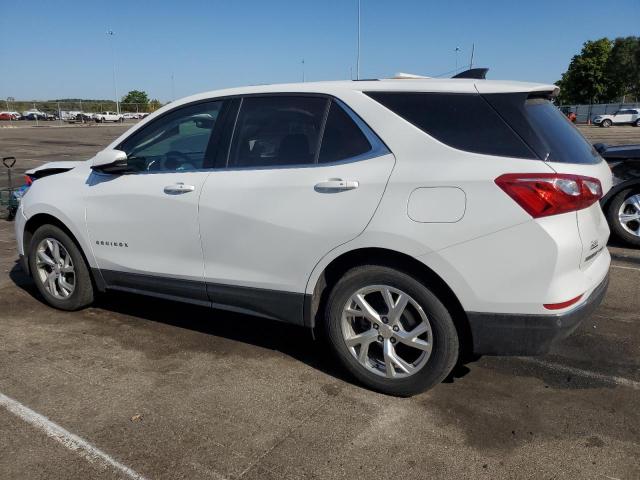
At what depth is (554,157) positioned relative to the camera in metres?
2.81

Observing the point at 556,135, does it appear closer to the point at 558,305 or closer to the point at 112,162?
the point at 558,305

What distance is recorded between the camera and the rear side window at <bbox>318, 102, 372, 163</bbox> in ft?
10.5

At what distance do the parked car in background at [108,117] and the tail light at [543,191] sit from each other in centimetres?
6530

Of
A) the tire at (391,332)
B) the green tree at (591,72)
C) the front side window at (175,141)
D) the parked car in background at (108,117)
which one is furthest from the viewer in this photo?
the green tree at (591,72)

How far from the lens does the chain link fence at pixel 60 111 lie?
2355 inches

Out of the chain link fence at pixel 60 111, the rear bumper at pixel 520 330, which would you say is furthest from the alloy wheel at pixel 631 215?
the chain link fence at pixel 60 111

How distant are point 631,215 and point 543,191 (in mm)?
4672

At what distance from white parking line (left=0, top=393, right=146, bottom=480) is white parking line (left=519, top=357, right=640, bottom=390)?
257cm

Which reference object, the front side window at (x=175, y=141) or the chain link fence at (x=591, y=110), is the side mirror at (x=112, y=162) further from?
the chain link fence at (x=591, y=110)

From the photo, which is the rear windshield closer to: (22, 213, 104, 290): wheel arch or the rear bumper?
the rear bumper

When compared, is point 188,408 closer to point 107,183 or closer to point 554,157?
point 107,183

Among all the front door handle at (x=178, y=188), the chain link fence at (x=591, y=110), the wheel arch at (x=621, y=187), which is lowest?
the wheel arch at (x=621, y=187)

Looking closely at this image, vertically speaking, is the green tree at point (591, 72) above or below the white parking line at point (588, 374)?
above

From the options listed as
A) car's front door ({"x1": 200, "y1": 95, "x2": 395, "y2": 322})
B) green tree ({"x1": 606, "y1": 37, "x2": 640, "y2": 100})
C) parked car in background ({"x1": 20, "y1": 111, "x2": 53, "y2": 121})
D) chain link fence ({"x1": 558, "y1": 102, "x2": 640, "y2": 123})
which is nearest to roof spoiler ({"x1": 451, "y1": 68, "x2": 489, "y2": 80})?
car's front door ({"x1": 200, "y1": 95, "x2": 395, "y2": 322})
